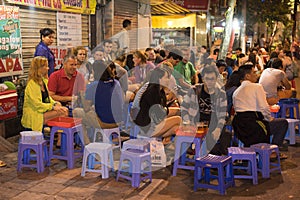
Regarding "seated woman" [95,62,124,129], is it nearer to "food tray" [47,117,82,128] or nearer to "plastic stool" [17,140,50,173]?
"food tray" [47,117,82,128]

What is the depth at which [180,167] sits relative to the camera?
22.2 feet

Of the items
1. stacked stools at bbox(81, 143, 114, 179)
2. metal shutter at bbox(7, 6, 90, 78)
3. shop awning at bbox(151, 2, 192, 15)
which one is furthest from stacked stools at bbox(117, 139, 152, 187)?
shop awning at bbox(151, 2, 192, 15)

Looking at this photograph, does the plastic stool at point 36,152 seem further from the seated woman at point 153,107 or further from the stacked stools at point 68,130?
the seated woman at point 153,107

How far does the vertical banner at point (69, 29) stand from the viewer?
1097 cm

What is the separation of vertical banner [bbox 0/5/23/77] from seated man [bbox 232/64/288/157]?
458 centimetres

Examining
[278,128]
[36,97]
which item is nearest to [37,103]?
[36,97]

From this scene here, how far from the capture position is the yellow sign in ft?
31.2

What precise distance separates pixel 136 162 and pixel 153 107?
3.78 feet

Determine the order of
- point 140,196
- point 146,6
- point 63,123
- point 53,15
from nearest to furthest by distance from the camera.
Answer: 1. point 140,196
2. point 63,123
3. point 53,15
4. point 146,6

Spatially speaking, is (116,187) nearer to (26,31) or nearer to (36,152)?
(36,152)

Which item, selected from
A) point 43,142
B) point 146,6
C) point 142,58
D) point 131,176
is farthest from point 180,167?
point 146,6

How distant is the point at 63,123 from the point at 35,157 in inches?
32.2

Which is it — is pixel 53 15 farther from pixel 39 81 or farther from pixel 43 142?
pixel 43 142

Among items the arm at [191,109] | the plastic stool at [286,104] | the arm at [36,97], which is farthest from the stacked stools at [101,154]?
the plastic stool at [286,104]
